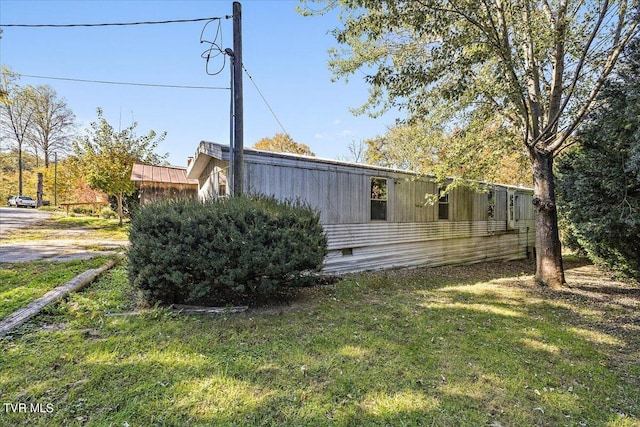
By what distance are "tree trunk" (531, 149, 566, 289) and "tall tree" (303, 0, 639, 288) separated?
2cm

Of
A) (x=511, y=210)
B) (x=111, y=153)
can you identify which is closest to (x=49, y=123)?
(x=111, y=153)

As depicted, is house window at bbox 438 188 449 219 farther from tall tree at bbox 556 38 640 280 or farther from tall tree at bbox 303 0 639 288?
tall tree at bbox 556 38 640 280

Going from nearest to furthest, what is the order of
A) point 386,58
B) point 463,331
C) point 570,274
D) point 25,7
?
point 463,331 → point 25,7 → point 386,58 → point 570,274

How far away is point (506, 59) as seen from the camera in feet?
19.0

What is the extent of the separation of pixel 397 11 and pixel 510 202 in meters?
10.5

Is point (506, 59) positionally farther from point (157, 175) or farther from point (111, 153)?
point (111, 153)

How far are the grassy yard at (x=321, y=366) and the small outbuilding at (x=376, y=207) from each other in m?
2.72

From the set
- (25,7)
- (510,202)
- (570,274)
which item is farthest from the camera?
(510,202)

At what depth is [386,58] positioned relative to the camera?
7.77 m

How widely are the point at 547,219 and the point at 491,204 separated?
545cm

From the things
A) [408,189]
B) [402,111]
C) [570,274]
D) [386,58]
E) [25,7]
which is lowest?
[570,274]

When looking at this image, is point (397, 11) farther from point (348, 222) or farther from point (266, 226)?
point (348, 222)

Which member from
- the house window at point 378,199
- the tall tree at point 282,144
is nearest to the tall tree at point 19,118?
the tall tree at point 282,144

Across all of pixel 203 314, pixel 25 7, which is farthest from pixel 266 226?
pixel 25 7
